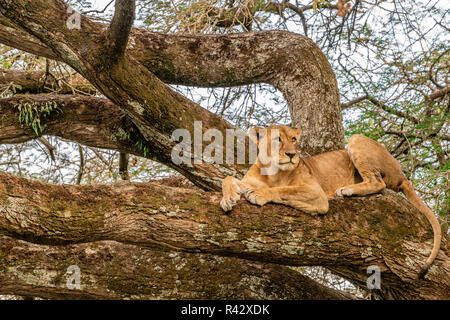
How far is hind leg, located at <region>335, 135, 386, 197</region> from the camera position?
447cm

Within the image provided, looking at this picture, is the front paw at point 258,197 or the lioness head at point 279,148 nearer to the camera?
the front paw at point 258,197

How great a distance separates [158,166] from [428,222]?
13.1 ft

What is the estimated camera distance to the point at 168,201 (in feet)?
12.0

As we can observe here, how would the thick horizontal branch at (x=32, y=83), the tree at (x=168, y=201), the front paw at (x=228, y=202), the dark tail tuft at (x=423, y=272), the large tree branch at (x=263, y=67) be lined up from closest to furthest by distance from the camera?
the tree at (x=168, y=201) → the front paw at (x=228, y=202) → the dark tail tuft at (x=423, y=272) → the large tree branch at (x=263, y=67) → the thick horizontal branch at (x=32, y=83)

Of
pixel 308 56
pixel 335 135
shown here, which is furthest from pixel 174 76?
pixel 335 135

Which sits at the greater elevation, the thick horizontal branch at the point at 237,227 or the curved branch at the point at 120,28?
the curved branch at the point at 120,28

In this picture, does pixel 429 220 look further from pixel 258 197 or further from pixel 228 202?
pixel 228 202

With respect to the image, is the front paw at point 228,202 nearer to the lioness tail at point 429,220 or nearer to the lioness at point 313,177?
the lioness at point 313,177

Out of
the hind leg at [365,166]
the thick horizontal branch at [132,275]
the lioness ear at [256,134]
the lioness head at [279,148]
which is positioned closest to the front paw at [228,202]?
the lioness head at [279,148]

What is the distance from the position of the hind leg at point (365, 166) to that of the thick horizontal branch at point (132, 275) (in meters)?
1.04

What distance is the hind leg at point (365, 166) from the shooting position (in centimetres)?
447

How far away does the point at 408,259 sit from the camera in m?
4.02

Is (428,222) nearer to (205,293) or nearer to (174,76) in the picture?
(205,293)

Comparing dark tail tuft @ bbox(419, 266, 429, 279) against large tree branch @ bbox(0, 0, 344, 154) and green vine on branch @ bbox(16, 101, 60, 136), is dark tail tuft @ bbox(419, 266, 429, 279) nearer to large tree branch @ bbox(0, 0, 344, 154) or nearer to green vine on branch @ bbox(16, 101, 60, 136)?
large tree branch @ bbox(0, 0, 344, 154)
